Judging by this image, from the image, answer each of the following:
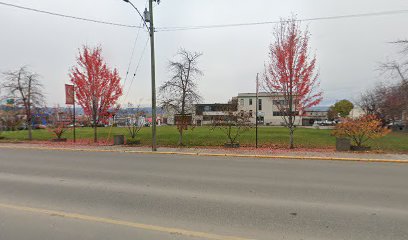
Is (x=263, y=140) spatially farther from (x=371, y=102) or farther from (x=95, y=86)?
(x=371, y=102)

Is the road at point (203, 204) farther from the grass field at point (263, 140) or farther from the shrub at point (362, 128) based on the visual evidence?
the grass field at point (263, 140)

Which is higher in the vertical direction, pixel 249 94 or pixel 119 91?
pixel 249 94

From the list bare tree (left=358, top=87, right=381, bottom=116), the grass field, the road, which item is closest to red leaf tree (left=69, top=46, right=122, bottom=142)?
the grass field

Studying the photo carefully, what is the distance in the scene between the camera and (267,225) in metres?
4.06

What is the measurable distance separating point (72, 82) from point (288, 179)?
17209 millimetres

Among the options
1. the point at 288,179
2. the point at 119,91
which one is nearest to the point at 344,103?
the point at 119,91

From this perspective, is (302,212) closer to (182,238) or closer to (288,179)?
(182,238)

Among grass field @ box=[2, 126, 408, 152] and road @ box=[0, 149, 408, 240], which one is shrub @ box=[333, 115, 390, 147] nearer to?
grass field @ box=[2, 126, 408, 152]

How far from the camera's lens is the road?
383cm

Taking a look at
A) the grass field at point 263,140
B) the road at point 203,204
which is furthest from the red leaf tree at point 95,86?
the road at point 203,204

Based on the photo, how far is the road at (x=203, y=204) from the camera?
12.6 feet

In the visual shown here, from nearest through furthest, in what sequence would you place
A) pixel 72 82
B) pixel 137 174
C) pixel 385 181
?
pixel 385 181
pixel 137 174
pixel 72 82

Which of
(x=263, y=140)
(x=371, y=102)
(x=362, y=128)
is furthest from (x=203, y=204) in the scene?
(x=371, y=102)

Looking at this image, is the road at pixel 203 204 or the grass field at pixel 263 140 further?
the grass field at pixel 263 140
